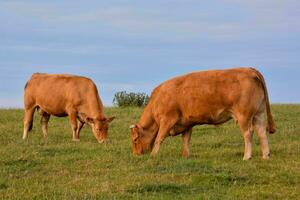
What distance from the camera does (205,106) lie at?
14.8 metres

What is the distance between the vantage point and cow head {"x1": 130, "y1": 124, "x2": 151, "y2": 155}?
15664 millimetres

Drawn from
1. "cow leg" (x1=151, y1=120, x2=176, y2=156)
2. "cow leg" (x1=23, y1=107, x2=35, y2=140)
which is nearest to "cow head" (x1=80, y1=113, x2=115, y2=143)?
"cow leg" (x1=23, y1=107, x2=35, y2=140)

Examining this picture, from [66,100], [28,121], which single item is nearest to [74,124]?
[66,100]

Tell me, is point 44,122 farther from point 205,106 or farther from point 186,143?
point 205,106

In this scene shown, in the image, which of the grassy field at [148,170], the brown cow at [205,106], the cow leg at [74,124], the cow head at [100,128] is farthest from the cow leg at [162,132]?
the cow leg at [74,124]

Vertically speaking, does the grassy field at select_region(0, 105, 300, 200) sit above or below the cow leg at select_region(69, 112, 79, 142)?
below

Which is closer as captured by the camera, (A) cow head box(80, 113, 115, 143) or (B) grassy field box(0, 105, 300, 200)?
(B) grassy field box(0, 105, 300, 200)

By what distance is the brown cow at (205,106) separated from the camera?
46.7 feet

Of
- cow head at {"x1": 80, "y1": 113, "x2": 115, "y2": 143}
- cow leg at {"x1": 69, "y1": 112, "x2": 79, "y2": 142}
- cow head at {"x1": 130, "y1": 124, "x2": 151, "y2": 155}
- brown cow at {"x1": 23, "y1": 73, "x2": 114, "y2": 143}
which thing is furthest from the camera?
brown cow at {"x1": 23, "y1": 73, "x2": 114, "y2": 143}

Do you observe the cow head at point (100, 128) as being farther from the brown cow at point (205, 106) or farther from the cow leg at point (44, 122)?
the brown cow at point (205, 106)

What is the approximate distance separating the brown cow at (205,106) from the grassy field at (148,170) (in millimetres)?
473

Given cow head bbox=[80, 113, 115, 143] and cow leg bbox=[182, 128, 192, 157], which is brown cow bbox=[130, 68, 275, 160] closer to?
cow leg bbox=[182, 128, 192, 157]

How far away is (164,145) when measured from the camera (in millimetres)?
17312

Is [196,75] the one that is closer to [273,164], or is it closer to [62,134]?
[273,164]
